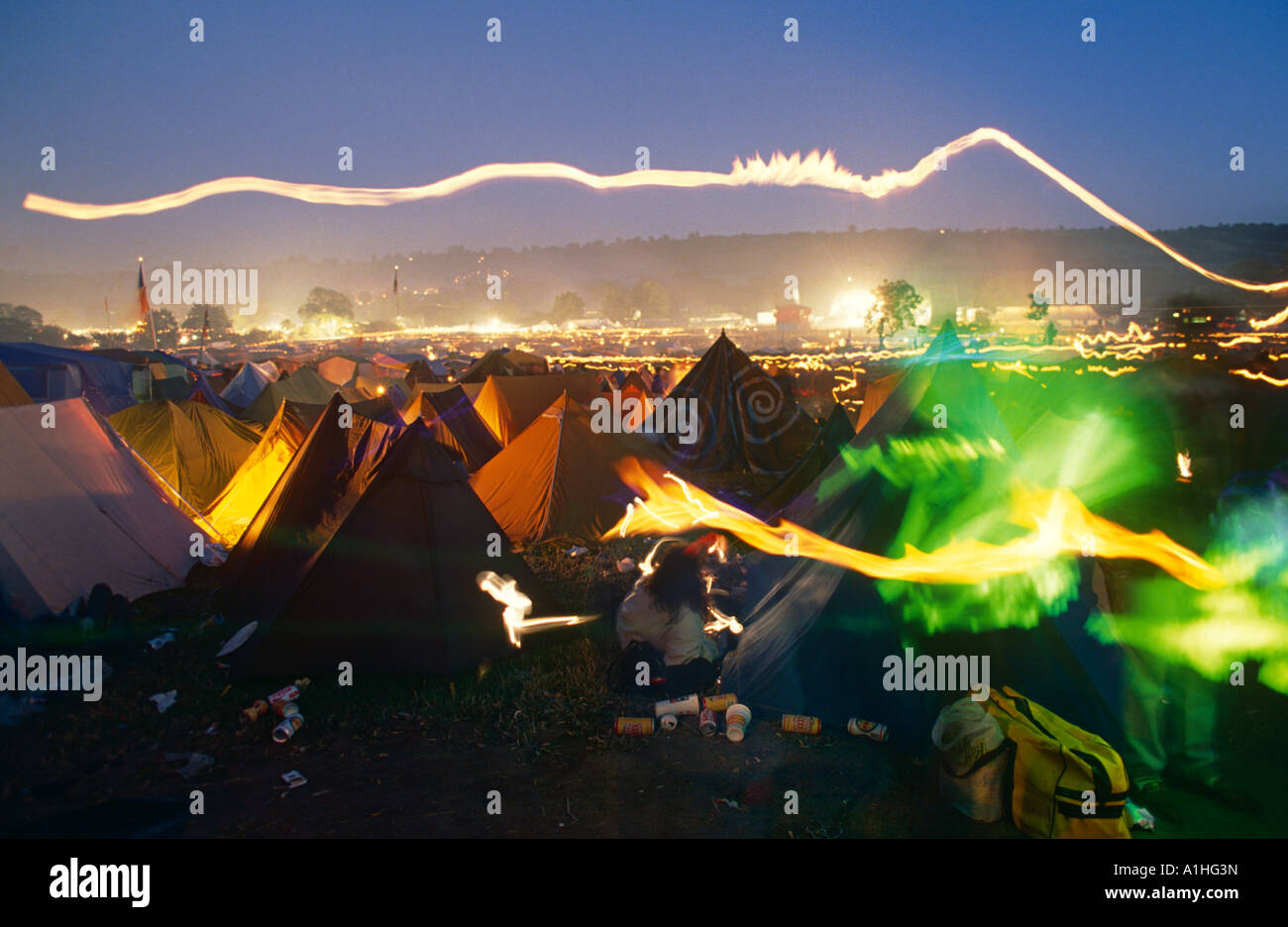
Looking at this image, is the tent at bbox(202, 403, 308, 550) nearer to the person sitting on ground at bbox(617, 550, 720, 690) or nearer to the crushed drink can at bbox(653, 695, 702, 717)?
the person sitting on ground at bbox(617, 550, 720, 690)

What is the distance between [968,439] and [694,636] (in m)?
3.42

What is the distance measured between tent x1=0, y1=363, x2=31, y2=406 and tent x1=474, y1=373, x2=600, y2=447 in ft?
30.3

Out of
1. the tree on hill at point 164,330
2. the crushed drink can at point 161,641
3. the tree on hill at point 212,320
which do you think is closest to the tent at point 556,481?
the crushed drink can at point 161,641

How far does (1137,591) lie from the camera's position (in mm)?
6121

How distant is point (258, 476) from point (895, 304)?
107946mm

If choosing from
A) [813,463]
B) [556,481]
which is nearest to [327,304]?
[556,481]

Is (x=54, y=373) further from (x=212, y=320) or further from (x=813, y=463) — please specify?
(x=212, y=320)

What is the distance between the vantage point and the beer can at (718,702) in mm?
6613

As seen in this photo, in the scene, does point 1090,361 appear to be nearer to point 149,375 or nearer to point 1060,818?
point 1060,818

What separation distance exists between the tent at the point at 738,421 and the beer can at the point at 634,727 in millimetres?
12461

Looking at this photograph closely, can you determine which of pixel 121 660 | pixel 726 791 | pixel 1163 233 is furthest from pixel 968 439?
pixel 1163 233

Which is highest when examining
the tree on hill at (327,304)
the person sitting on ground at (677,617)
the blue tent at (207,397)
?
the tree on hill at (327,304)

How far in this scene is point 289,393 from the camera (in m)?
26.0

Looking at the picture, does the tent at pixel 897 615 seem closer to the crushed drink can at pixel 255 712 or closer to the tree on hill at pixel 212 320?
the crushed drink can at pixel 255 712
